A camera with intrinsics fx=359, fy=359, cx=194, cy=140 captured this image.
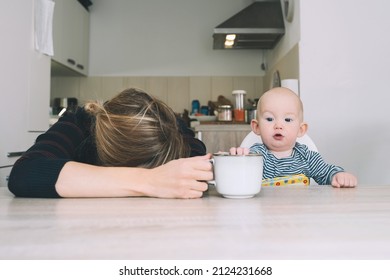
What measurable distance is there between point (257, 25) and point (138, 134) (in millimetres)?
2476

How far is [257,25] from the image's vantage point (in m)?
2.94

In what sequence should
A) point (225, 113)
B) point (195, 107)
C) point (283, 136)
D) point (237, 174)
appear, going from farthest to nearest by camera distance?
point (195, 107)
point (225, 113)
point (283, 136)
point (237, 174)

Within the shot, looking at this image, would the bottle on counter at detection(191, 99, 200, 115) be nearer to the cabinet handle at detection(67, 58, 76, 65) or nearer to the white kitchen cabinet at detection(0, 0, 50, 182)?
the cabinet handle at detection(67, 58, 76, 65)

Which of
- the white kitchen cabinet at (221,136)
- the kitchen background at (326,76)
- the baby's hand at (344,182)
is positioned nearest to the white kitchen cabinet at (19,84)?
the kitchen background at (326,76)

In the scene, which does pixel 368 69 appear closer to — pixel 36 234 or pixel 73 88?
pixel 36 234

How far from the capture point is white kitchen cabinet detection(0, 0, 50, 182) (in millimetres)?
1950

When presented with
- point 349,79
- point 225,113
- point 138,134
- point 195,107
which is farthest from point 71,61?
point 138,134

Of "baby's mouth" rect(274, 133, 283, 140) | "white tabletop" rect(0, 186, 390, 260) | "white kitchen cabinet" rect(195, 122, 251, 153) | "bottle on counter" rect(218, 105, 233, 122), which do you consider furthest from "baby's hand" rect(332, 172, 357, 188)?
"bottle on counter" rect(218, 105, 233, 122)

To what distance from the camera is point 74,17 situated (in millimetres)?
3350

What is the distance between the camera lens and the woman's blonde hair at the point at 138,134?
0.73 metres

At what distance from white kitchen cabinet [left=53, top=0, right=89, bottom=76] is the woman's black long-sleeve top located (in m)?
2.18

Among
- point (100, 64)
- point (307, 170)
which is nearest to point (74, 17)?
point (100, 64)

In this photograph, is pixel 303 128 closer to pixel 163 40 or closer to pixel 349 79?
pixel 349 79

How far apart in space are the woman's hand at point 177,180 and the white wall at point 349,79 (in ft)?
5.45
